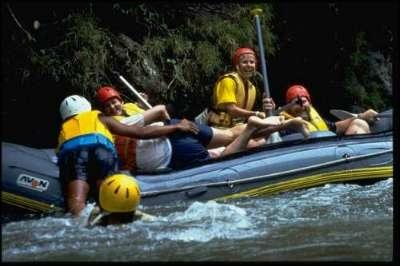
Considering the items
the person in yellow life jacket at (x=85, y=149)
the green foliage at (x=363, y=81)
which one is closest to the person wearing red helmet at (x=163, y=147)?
the person in yellow life jacket at (x=85, y=149)

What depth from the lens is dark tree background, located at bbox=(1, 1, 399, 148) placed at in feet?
29.2

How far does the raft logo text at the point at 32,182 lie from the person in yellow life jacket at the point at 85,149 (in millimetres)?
147

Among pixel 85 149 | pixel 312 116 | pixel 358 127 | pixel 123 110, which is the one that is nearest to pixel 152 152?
pixel 123 110

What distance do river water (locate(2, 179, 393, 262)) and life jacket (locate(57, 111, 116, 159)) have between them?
1.92ft

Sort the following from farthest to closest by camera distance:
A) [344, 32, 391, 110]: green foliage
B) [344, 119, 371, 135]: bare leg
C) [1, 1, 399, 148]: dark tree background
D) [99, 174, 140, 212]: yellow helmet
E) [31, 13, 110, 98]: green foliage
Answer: [344, 32, 391, 110]: green foliage, [1, 1, 399, 148]: dark tree background, [31, 13, 110, 98]: green foliage, [344, 119, 371, 135]: bare leg, [99, 174, 140, 212]: yellow helmet

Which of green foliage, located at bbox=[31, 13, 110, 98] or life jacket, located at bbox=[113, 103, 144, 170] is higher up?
green foliage, located at bbox=[31, 13, 110, 98]

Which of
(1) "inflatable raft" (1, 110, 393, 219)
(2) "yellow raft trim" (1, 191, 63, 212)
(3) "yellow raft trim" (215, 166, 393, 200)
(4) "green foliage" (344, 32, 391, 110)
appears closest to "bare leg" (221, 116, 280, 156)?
(1) "inflatable raft" (1, 110, 393, 219)

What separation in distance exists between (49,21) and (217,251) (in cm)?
506

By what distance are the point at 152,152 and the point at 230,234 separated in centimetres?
191

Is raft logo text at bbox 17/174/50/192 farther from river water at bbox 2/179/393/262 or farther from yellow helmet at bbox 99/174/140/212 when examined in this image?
yellow helmet at bbox 99/174/140/212

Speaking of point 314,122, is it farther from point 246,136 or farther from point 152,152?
point 152,152

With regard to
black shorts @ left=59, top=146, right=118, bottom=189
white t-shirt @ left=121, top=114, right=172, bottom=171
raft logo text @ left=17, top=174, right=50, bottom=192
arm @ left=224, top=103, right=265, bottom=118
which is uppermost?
arm @ left=224, top=103, right=265, bottom=118

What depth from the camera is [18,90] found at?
352 inches

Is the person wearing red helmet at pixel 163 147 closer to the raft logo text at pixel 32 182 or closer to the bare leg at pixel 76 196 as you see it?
the bare leg at pixel 76 196
